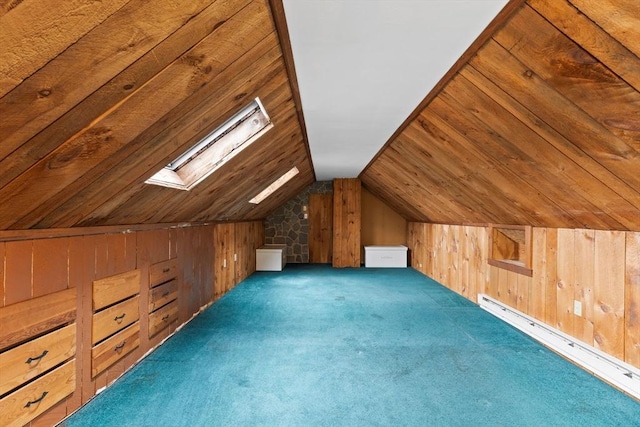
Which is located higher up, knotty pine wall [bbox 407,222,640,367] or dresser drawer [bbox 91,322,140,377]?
knotty pine wall [bbox 407,222,640,367]

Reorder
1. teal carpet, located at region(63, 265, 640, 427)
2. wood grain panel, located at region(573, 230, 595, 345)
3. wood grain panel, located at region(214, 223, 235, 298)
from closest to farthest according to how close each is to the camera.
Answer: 1. teal carpet, located at region(63, 265, 640, 427)
2. wood grain panel, located at region(573, 230, 595, 345)
3. wood grain panel, located at region(214, 223, 235, 298)

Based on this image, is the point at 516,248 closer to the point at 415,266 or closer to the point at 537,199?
the point at 537,199

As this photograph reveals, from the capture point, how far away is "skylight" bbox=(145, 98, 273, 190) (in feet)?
10.1

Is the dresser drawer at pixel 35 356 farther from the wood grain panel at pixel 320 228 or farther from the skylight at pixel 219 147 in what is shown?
the wood grain panel at pixel 320 228

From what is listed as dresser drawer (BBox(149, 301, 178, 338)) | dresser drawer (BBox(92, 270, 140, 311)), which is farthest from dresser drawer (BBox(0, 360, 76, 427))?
dresser drawer (BBox(149, 301, 178, 338))

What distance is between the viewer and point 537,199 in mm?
2916

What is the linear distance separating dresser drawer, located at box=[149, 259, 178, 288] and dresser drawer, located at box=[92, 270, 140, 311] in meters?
0.24

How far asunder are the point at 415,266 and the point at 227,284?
4.14 m

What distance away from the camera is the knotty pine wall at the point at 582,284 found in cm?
247

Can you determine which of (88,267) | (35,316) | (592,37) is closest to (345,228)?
(88,267)

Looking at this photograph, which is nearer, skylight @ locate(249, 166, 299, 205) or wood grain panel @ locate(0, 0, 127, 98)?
wood grain panel @ locate(0, 0, 127, 98)

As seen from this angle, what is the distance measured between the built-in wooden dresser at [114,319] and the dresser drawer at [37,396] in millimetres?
227

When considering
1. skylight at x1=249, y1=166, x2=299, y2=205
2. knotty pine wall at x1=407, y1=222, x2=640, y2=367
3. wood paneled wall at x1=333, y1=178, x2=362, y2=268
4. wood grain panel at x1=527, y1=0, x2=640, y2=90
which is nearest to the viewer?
wood grain panel at x1=527, y1=0, x2=640, y2=90

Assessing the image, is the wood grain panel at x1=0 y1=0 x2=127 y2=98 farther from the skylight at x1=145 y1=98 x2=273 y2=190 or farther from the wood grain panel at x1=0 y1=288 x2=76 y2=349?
the skylight at x1=145 y1=98 x2=273 y2=190
